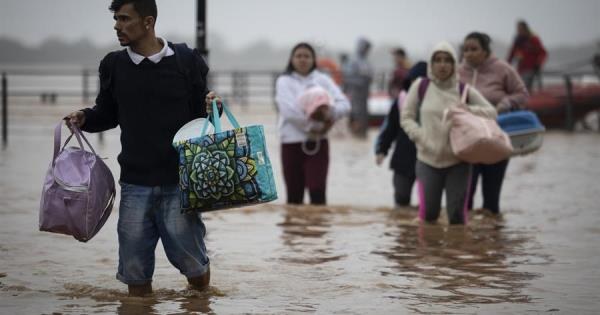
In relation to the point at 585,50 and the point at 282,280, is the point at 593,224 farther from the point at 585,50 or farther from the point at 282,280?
the point at 585,50

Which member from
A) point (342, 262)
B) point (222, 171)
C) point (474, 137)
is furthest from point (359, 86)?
point (222, 171)

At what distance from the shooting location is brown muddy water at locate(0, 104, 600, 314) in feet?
26.6

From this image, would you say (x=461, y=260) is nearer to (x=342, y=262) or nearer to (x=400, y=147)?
(x=342, y=262)

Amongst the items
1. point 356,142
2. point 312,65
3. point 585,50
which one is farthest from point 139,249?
→ point 585,50

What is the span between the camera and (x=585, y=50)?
177 metres

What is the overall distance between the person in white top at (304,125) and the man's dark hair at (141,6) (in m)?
5.11

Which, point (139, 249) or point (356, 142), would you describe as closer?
point (139, 249)

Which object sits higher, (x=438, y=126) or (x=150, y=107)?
(x=150, y=107)

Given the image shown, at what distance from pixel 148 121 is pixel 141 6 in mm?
624

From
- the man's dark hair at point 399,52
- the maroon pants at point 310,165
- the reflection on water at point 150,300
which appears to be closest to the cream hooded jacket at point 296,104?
the maroon pants at point 310,165

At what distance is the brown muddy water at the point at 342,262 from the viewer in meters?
8.12

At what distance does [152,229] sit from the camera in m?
7.73

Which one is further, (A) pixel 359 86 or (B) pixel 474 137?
(A) pixel 359 86

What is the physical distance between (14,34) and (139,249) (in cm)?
10615
